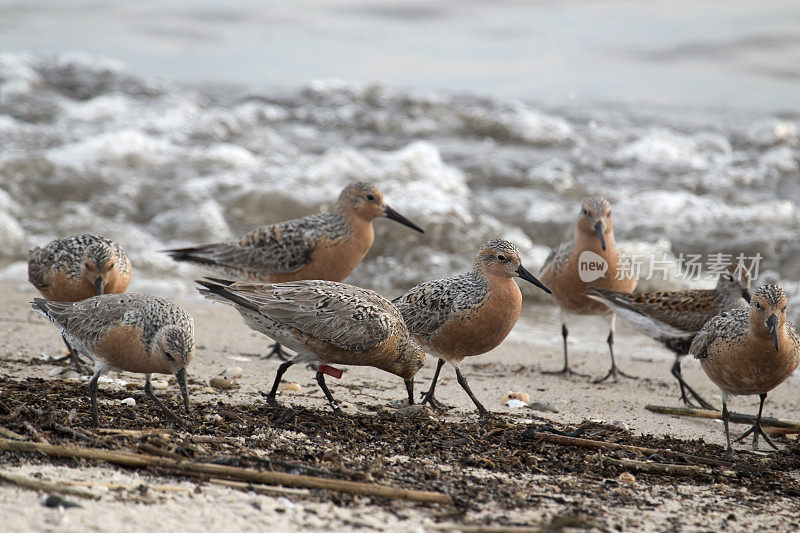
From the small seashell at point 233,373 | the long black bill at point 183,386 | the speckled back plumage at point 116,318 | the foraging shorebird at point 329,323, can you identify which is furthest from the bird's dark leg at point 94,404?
the small seashell at point 233,373

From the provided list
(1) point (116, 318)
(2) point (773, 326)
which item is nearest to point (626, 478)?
(2) point (773, 326)

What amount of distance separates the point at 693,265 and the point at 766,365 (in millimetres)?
6159

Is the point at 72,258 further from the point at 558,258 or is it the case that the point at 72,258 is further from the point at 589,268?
the point at 589,268

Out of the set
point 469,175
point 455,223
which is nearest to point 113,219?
point 455,223

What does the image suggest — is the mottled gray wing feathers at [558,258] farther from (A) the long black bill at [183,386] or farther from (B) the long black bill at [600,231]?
(A) the long black bill at [183,386]

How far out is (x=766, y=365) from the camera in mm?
5633

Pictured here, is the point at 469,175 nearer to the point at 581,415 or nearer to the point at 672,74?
the point at 672,74

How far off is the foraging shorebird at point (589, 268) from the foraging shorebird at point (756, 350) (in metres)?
2.18

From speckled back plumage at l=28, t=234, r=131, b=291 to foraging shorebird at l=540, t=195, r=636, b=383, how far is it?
405 cm

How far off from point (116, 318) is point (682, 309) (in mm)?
4729

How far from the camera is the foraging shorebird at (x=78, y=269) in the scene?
6730mm

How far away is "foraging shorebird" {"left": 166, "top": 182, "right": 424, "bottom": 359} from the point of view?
801cm

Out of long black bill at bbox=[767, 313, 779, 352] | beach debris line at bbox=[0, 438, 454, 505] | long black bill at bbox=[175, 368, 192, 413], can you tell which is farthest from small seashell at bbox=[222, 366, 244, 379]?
long black bill at bbox=[767, 313, 779, 352]

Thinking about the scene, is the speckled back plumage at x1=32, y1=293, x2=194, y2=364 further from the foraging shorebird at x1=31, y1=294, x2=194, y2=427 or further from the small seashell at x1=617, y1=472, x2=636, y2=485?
the small seashell at x1=617, y1=472, x2=636, y2=485
